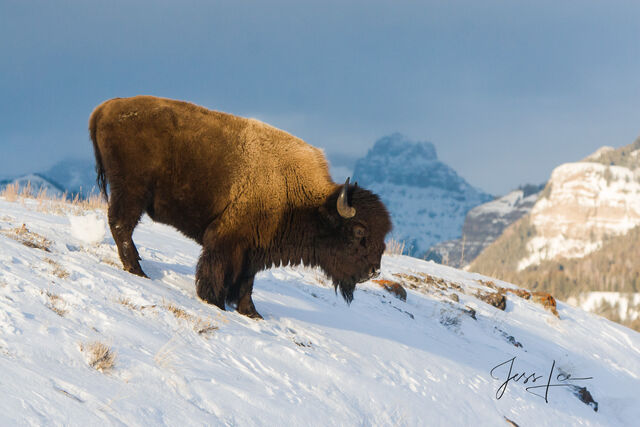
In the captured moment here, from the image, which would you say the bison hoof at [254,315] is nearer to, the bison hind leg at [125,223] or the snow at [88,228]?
the bison hind leg at [125,223]

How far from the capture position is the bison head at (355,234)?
649 cm

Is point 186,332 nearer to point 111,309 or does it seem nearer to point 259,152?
point 111,309

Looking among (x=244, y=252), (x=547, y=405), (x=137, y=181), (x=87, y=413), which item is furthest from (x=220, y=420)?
(x=547, y=405)

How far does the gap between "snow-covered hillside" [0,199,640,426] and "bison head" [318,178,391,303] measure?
0.82 m

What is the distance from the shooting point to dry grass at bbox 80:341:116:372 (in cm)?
333

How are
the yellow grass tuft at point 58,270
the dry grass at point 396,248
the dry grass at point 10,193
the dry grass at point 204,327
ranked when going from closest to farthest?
the dry grass at point 204,327, the yellow grass tuft at point 58,270, the dry grass at point 10,193, the dry grass at point 396,248

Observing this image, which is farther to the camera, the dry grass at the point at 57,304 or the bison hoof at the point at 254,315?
the bison hoof at the point at 254,315

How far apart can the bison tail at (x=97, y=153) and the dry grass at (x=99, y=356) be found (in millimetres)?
3690

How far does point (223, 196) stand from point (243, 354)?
2167mm

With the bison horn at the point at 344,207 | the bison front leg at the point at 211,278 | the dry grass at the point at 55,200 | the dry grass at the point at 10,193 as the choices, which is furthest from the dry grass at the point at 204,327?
the dry grass at the point at 10,193

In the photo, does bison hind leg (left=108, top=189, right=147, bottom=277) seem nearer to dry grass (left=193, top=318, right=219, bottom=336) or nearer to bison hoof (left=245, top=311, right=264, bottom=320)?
bison hoof (left=245, top=311, right=264, bottom=320)

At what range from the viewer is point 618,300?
17950 centimetres

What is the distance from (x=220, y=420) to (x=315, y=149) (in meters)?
4.33
